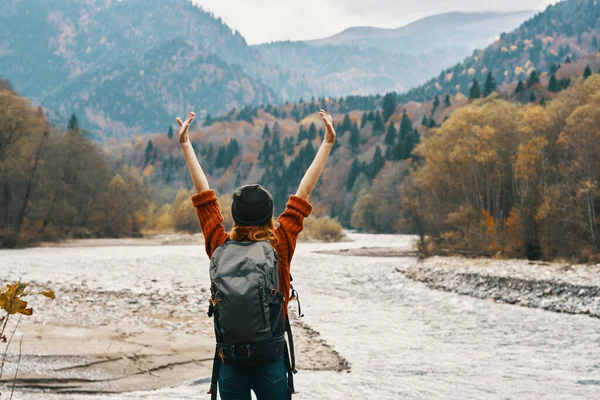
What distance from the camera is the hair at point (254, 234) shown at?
140 inches

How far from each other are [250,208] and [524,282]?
2366cm

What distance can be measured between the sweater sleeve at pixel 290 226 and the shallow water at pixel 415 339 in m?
4.67

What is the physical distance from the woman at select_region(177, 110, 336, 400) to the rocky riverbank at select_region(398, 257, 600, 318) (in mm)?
18518

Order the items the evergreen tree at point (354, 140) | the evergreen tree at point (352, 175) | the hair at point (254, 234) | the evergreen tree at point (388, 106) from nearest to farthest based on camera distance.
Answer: the hair at point (254, 234)
the evergreen tree at point (352, 175)
the evergreen tree at point (354, 140)
the evergreen tree at point (388, 106)

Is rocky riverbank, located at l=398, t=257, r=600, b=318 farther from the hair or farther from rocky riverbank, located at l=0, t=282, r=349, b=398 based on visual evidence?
the hair

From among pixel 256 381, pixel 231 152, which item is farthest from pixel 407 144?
pixel 256 381

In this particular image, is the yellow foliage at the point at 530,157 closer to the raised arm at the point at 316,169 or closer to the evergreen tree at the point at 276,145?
the raised arm at the point at 316,169

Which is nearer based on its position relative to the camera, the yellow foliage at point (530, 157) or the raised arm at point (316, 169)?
the raised arm at point (316, 169)

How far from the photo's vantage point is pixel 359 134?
159375 mm

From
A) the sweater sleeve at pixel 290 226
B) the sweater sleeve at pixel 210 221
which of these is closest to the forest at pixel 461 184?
the sweater sleeve at pixel 290 226

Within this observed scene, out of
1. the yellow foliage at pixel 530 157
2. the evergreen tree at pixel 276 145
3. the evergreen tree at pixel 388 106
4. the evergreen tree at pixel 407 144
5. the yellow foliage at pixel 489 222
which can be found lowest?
the yellow foliage at pixel 489 222

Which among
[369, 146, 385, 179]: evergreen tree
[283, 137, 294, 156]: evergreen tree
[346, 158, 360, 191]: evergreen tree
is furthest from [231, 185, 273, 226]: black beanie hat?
[283, 137, 294, 156]: evergreen tree

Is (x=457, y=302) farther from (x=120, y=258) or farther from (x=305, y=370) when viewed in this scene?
(x=120, y=258)

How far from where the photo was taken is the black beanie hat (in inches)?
141
